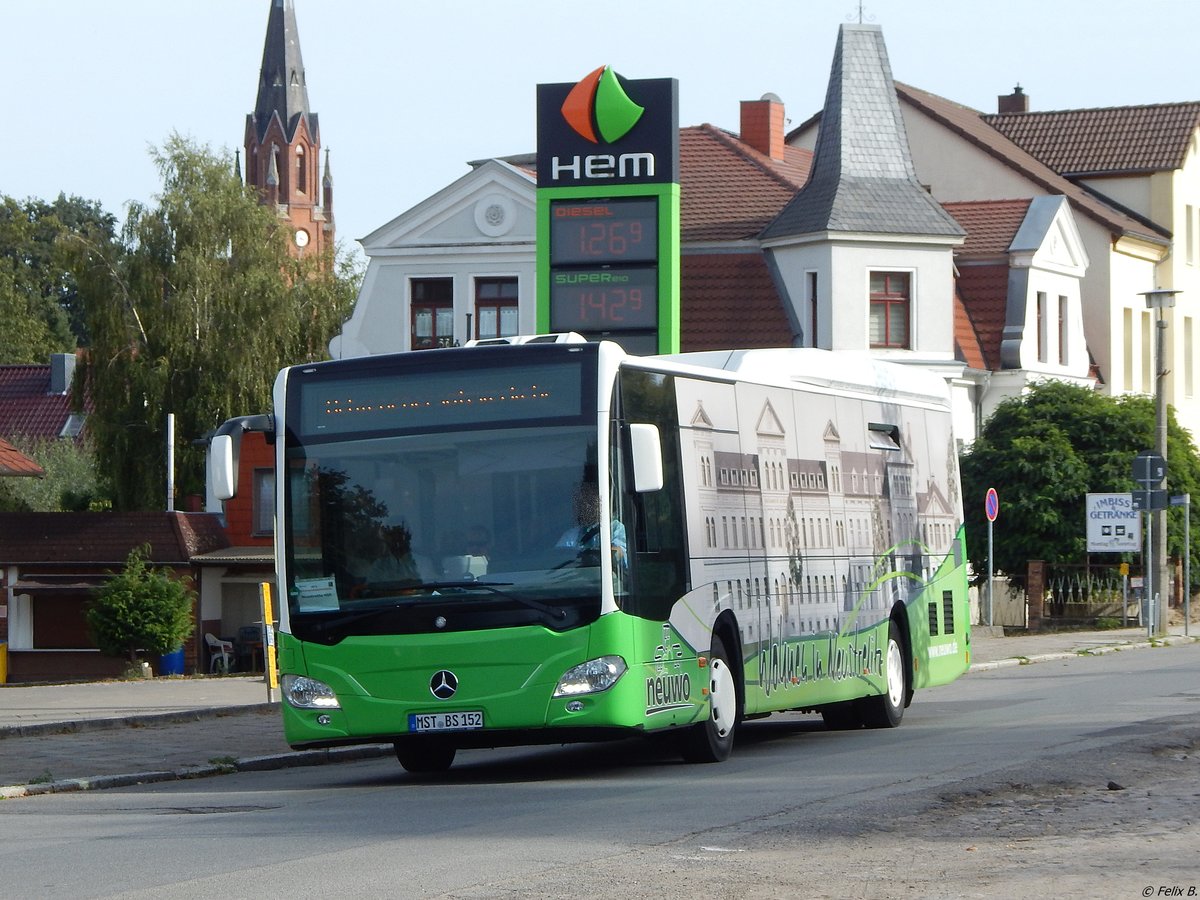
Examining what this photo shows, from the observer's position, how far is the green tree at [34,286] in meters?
106

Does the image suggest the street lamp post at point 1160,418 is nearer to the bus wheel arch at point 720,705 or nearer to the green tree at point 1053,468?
the green tree at point 1053,468

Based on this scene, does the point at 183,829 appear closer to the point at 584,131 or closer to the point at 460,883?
the point at 460,883

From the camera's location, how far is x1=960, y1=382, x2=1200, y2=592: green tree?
46.3m

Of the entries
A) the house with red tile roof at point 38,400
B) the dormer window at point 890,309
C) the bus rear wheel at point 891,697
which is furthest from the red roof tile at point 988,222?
the house with red tile roof at point 38,400

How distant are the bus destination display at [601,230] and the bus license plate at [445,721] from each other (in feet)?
56.7

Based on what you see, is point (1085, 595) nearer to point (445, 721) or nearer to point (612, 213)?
point (612, 213)

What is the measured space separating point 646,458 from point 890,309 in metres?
35.2

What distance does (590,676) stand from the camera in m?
14.0

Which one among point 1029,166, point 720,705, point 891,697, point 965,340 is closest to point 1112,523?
point 965,340

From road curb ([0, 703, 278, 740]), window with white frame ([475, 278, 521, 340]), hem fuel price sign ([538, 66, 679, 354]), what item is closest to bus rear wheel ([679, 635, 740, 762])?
road curb ([0, 703, 278, 740])

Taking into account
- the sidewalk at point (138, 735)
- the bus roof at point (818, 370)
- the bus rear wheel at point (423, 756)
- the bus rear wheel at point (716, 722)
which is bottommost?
the sidewalk at point (138, 735)

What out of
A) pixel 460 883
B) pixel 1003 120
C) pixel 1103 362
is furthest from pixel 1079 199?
pixel 460 883

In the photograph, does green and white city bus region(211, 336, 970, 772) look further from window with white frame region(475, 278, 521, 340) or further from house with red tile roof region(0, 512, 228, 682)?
window with white frame region(475, 278, 521, 340)

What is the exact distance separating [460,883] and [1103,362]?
50.7 meters
